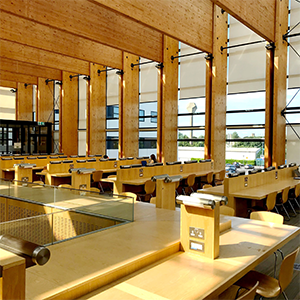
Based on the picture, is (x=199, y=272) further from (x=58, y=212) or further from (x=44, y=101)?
(x=44, y=101)

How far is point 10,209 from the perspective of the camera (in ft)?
16.6

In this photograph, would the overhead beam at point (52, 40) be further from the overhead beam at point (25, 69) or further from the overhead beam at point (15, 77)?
the overhead beam at point (15, 77)

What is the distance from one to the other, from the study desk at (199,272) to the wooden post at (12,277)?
792 millimetres

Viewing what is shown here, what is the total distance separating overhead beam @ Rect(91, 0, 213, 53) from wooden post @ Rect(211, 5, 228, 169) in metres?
0.46

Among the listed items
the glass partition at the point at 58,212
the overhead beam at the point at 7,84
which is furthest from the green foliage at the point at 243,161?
the overhead beam at the point at 7,84

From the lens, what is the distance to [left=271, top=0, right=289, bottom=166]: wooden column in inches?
409

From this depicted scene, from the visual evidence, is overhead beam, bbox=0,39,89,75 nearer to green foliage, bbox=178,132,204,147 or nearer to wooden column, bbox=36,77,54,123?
wooden column, bbox=36,77,54,123

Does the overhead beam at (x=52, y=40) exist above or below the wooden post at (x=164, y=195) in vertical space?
above

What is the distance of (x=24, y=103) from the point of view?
22312mm

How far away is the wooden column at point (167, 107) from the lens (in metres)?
12.8

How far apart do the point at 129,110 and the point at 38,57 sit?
183 inches

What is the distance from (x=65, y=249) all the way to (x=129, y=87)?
1271cm

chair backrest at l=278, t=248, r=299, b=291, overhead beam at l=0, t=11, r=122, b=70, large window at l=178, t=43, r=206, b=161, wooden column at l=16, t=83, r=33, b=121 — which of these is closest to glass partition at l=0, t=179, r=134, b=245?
chair backrest at l=278, t=248, r=299, b=291

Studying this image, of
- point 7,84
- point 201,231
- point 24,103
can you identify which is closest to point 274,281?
point 201,231
